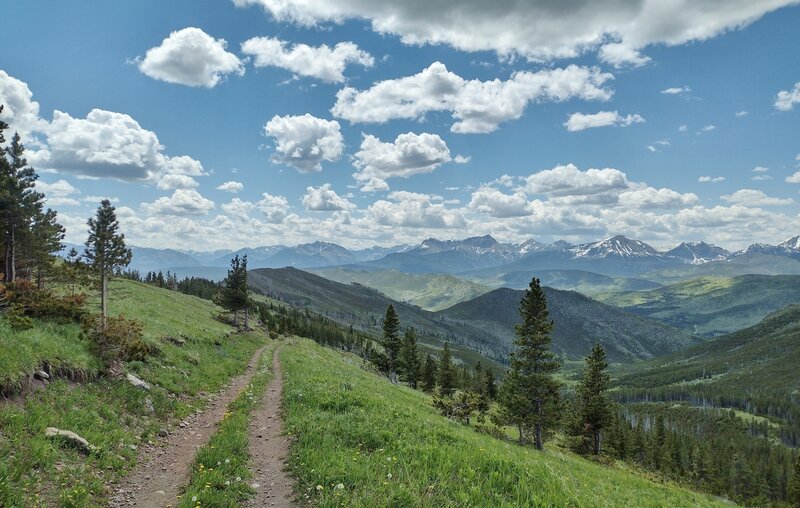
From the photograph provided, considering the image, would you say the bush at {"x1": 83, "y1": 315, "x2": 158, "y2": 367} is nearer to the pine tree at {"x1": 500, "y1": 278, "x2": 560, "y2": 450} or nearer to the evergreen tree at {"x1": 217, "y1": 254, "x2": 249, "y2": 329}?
the pine tree at {"x1": 500, "y1": 278, "x2": 560, "y2": 450}

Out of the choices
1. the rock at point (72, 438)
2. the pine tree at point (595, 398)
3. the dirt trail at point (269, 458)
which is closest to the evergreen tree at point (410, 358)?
the pine tree at point (595, 398)

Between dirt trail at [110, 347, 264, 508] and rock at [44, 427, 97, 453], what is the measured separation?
138 cm

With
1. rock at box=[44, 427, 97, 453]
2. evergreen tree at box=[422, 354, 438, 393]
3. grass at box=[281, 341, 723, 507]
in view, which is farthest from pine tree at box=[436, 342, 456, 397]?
rock at box=[44, 427, 97, 453]

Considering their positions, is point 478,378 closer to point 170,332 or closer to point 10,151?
point 170,332

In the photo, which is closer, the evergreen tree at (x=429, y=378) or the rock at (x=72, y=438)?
the rock at (x=72, y=438)

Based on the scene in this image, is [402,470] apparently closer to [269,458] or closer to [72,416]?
[269,458]

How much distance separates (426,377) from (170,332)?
65942 mm

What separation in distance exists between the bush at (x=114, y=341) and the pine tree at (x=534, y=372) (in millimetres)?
30574

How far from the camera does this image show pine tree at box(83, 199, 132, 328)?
3045cm

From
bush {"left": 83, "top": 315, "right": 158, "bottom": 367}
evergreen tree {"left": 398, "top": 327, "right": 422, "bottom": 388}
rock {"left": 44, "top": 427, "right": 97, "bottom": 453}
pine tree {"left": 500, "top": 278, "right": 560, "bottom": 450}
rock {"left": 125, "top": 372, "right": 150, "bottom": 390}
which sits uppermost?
bush {"left": 83, "top": 315, "right": 158, "bottom": 367}

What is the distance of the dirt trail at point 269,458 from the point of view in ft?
30.8

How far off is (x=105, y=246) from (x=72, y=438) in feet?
80.6

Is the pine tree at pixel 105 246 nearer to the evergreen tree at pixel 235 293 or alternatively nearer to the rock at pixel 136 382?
the rock at pixel 136 382

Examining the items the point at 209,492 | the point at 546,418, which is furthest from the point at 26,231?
the point at 546,418
